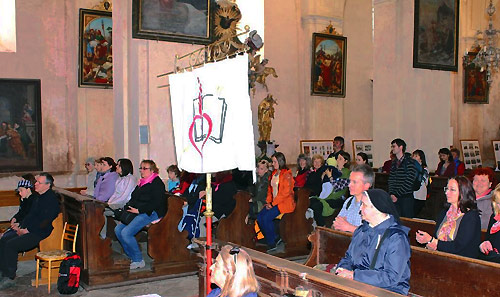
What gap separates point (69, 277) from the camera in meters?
6.70

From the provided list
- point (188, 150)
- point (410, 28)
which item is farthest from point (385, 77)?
point (188, 150)

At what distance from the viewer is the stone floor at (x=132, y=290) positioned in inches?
267

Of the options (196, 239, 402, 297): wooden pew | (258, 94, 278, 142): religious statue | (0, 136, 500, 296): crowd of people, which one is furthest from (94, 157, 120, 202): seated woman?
(258, 94, 278, 142): religious statue

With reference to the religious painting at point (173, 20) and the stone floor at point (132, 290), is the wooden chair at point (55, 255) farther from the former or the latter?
the religious painting at point (173, 20)

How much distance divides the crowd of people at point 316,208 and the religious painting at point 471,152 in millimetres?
4643

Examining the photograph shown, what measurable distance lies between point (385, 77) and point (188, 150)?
8303 mm

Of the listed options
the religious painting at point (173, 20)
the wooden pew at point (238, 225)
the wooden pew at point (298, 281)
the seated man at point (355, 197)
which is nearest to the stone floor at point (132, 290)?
the wooden pew at point (238, 225)

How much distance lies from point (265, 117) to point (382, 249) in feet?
33.9

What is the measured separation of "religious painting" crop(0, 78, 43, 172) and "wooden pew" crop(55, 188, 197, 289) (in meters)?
5.42

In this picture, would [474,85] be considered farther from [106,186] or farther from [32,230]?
[32,230]

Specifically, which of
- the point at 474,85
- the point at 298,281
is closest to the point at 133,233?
the point at 298,281

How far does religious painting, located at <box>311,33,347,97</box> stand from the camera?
15664mm

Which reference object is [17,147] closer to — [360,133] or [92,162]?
[92,162]

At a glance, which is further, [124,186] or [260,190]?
[260,190]
